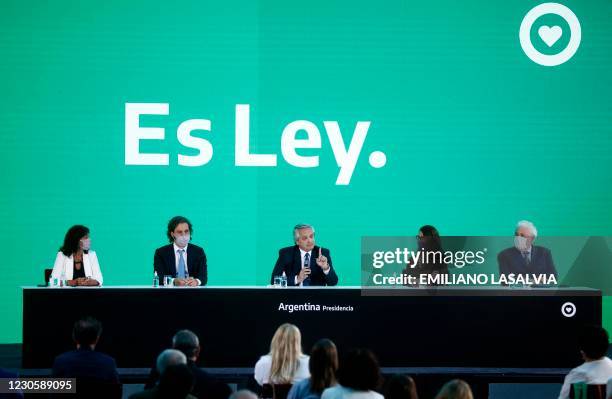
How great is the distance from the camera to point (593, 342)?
4.73m

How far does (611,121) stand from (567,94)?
19.2 inches

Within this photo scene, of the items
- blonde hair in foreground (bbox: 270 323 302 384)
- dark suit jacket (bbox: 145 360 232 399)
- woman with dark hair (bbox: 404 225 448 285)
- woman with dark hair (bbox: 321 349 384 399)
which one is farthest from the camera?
woman with dark hair (bbox: 404 225 448 285)

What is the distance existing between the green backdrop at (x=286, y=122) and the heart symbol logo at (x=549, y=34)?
0.07 m

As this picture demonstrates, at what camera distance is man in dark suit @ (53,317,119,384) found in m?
4.66

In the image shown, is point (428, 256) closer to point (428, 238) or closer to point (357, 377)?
point (428, 238)

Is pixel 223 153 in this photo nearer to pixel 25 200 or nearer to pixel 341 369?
pixel 25 200

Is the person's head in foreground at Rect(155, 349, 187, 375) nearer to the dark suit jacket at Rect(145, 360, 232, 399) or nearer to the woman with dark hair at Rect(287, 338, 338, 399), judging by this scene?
the dark suit jacket at Rect(145, 360, 232, 399)

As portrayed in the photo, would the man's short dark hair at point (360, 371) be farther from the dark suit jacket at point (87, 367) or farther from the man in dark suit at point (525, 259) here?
the man in dark suit at point (525, 259)

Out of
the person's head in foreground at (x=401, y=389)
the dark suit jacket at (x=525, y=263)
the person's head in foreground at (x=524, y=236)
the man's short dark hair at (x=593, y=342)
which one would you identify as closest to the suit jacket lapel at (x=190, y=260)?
the dark suit jacket at (x=525, y=263)

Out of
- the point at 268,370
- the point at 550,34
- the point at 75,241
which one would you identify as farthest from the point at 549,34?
the point at 268,370

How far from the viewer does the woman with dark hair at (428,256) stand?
23.9ft

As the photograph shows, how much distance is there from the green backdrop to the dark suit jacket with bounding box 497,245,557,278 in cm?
167

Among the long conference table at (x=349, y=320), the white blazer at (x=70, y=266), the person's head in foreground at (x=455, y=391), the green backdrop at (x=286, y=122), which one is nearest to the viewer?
the person's head in foreground at (x=455, y=391)

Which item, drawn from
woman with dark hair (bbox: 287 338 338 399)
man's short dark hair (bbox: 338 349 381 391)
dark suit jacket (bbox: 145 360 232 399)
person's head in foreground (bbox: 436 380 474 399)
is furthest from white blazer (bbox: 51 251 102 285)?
person's head in foreground (bbox: 436 380 474 399)
